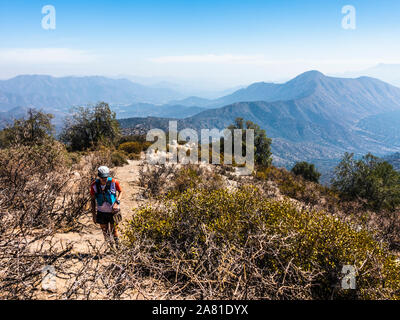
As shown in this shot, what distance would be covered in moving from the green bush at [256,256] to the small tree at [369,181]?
2100cm

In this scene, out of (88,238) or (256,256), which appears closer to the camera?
(256,256)

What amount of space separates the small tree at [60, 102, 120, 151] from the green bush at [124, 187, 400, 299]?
2356 centimetres

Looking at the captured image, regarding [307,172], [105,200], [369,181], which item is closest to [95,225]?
[105,200]

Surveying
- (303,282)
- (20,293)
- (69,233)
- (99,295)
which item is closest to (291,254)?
(303,282)

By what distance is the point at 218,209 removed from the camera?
5535 millimetres

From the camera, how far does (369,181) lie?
22.5m

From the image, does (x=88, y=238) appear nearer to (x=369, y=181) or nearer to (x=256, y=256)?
(x=256, y=256)

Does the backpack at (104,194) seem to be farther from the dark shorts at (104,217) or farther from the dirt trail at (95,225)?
the dirt trail at (95,225)

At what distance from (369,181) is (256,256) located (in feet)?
84.1

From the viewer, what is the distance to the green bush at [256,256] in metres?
3.75

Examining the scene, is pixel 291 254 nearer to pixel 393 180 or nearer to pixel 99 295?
pixel 99 295

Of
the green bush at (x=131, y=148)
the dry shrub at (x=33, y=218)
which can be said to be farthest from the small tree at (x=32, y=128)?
the dry shrub at (x=33, y=218)

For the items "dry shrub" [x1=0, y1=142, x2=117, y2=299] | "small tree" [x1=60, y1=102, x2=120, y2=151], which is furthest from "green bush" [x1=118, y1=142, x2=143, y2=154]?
"dry shrub" [x1=0, y1=142, x2=117, y2=299]
